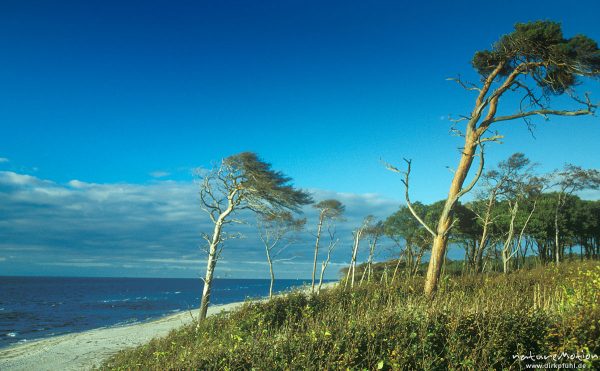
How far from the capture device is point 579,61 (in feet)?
33.2

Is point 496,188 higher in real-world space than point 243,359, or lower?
higher

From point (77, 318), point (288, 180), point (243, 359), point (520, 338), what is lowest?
point (77, 318)

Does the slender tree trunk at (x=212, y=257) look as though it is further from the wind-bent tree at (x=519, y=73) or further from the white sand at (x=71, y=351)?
the wind-bent tree at (x=519, y=73)

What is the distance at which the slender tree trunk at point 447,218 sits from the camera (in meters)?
10.5

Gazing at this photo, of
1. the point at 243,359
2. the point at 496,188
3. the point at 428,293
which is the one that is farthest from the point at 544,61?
the point at 496,188

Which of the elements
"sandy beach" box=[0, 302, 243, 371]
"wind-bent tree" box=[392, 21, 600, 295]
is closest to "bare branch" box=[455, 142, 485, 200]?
"wind-bent tree" box=[392, 21, 600, 295]

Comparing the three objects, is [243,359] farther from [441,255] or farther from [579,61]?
[579,61]

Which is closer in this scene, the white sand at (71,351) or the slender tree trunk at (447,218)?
the slender tree trunk at (447,218)

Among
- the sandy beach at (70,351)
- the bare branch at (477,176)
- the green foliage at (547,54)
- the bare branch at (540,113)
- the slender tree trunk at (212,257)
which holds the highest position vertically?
the green foliage at (547,54)

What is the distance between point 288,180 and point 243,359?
52.9ft

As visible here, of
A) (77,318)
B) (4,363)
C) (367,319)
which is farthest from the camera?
(77,318)

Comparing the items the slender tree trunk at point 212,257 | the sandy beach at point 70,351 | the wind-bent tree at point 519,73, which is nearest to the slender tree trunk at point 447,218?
the wind-bent tree at point 519,73

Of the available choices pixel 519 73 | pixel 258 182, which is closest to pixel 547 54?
pixel 519 73

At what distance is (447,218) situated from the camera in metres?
10.5
